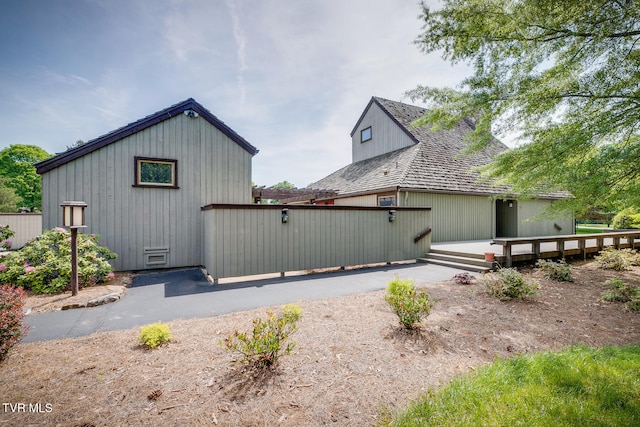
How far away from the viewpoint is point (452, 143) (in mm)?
15477

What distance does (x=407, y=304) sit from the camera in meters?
3.62

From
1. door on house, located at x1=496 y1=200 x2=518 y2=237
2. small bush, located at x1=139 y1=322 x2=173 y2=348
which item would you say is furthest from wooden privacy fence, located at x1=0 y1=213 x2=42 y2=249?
door on house, located at x1=496 y1=200 x2=518 y2=237

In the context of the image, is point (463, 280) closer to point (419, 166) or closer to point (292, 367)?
point (292, 367)

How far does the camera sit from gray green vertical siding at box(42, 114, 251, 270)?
7.18 metres

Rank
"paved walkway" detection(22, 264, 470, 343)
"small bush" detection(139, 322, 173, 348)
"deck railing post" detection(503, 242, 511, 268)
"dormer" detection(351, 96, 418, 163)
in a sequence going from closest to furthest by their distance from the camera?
"small bush" detection(139, 322, 173, 348) → "paved walkway" detection(22, 264, 470, 343) → "deck railing post" detection(503, 242, 511, 268) → "dormer" detection(351, 96, 418, 163)

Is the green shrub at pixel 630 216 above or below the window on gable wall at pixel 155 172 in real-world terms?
below

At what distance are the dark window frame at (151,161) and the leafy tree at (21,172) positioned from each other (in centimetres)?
3689

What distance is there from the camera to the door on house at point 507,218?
1416 cm

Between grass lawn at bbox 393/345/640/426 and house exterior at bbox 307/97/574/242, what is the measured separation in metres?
8.57

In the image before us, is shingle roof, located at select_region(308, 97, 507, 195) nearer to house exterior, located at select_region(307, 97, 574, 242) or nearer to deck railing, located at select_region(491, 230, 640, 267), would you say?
house exterior, located at select_region(307, 97, 574, 242)

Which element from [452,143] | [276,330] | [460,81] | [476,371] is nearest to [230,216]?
[276,330]

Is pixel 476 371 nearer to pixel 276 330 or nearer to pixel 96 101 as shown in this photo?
pixel 276 330

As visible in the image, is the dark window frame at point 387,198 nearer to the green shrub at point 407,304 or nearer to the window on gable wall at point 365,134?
the window on gable wall at point 365,134

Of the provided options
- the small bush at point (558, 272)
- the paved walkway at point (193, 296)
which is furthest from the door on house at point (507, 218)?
the paved walkway at point (193, 296)
